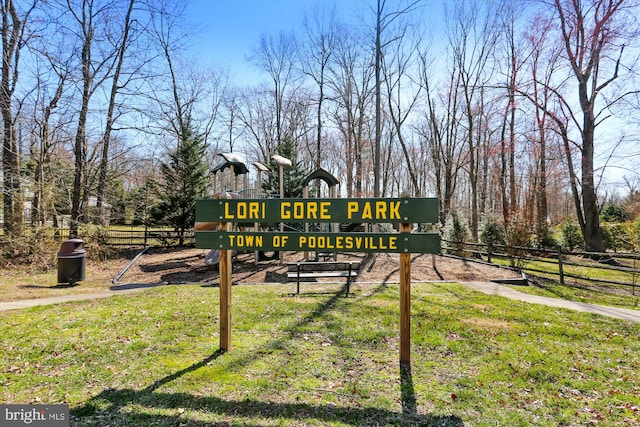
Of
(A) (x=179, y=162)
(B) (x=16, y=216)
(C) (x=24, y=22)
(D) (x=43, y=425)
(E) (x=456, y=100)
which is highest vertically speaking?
(E) (x=456, y=100)

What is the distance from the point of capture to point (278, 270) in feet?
34.2

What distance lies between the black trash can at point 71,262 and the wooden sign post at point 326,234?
7.02 meters

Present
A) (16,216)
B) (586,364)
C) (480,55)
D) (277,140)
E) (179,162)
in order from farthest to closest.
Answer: (277,140) → (480,55) → (179,162) → (16,216) → (586,364)

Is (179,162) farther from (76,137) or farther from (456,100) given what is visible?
(456,100)

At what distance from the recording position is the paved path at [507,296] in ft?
19.7

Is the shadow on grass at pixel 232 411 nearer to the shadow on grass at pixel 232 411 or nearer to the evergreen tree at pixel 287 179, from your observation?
the shadow on grass at pixel 232 411

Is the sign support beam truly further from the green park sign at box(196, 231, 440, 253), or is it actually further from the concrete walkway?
the concrete walkway

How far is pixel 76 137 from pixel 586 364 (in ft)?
55.9

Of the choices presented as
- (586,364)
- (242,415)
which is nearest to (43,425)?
(242,415)

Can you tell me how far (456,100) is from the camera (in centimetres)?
2262

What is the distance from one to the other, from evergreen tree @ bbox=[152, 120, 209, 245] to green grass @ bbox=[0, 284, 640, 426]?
11365mm

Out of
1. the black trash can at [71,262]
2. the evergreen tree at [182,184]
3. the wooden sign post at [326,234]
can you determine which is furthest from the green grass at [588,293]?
the evergreen tree at [182,184]

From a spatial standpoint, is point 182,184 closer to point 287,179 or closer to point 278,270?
point 287,179

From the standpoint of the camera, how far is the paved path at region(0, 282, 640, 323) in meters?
6.00
